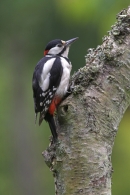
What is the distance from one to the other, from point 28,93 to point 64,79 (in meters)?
→ 7.41

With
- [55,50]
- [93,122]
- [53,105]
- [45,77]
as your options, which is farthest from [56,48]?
[93,122]

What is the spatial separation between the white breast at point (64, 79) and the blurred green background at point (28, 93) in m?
3.74

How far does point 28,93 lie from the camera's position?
12148 mm

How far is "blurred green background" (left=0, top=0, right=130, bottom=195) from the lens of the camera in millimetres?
9242

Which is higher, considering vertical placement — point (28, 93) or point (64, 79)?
point (64, 79)

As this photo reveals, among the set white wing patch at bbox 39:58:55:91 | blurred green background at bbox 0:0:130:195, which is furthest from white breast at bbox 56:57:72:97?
blurred green background at bbox 0:0:130:195

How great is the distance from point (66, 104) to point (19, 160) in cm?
790

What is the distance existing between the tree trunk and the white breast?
0.33m

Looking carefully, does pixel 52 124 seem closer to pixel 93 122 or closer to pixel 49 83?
pixel 93 122

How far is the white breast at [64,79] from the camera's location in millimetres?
4382

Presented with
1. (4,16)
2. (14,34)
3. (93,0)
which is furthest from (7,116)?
(93,0)

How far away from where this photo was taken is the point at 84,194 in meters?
3.67

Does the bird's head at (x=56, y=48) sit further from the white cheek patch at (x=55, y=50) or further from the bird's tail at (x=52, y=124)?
the bird's tail at (x=52, y=124)

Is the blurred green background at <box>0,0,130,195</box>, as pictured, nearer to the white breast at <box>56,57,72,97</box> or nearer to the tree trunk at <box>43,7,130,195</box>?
the white breast at <box>56,57,72,97</box>
